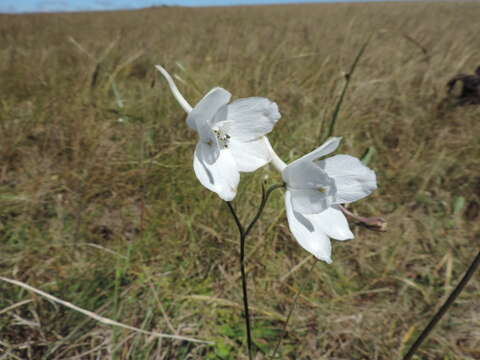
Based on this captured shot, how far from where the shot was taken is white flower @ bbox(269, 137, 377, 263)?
1.91 feet

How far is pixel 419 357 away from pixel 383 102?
1912 millimetres

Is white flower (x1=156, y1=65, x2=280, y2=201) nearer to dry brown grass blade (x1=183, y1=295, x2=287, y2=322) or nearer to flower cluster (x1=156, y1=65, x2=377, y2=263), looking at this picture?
flower cluster (x1=156, y1=65, x2=377, y2=263)

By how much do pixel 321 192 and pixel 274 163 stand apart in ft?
0.44

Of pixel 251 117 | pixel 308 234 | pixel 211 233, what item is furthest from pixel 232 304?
pixel 251 117

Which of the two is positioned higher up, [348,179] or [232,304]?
[348,179]

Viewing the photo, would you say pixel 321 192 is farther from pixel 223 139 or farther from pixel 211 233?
pixel 211 233

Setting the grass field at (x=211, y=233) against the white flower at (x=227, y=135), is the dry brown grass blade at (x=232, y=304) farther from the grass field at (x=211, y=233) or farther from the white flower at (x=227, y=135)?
the white flower at (x=227, y=135)

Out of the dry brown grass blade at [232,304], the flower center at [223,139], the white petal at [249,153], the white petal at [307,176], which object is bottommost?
the dry brown grass blade at [232,304]

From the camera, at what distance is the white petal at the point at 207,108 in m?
0.59

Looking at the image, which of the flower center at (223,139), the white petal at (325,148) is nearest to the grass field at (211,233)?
the flower center at (223,139)

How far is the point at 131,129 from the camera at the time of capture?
6.57ft

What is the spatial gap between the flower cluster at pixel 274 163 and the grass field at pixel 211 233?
0.23 meters

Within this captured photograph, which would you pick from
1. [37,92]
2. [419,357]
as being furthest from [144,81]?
[419,357]

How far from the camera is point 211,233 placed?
1.42 m
